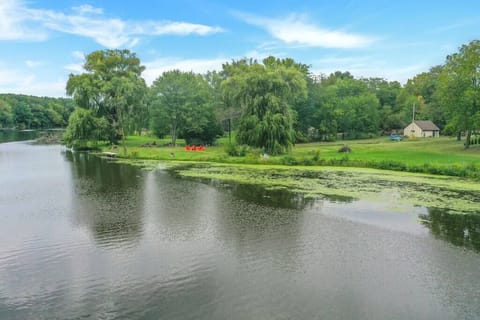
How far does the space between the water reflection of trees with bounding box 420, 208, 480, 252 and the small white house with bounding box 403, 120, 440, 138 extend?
5555 cm

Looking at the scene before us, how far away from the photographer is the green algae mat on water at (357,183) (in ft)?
65.6

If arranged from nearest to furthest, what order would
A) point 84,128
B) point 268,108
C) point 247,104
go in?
point 268,108
point 247,104
point 84,128

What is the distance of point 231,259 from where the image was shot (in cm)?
1173

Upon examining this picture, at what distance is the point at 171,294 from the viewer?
30.8ft

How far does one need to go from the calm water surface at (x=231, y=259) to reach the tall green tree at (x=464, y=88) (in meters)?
30.5

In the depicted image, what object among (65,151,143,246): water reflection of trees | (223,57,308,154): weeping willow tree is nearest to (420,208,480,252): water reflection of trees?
(65,151,143,246): water reflection of trees

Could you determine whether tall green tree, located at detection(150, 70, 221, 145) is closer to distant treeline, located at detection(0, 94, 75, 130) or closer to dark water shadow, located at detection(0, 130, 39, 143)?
dark water shadow, located at detection(0, 130, 39, 143)

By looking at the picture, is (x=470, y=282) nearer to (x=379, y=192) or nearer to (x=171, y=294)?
(x=171, y=294)

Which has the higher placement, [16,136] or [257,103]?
[257,103]

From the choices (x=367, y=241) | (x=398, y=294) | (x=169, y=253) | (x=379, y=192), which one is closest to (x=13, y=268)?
(x=169, y=253)

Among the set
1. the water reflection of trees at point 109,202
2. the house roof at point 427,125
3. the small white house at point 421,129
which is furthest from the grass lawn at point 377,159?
the house roof at point 427,125

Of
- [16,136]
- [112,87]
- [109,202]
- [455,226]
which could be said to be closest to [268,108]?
[112,87]

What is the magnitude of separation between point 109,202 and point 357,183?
15.6 meters

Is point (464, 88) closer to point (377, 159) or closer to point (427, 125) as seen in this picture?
point (377, 159)
